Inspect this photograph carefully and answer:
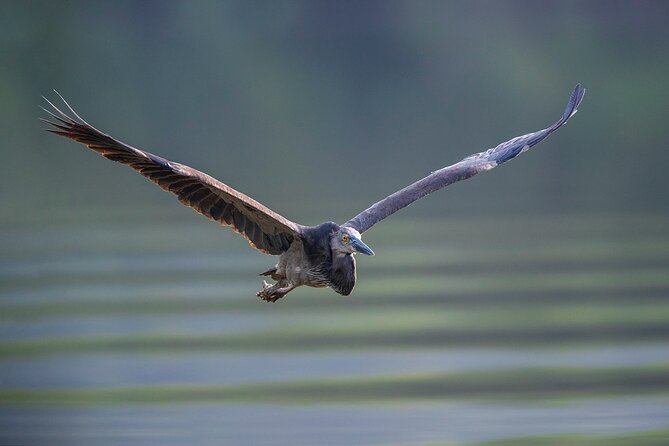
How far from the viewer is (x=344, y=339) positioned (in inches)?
907

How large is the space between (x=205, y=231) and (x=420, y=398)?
1288 cm

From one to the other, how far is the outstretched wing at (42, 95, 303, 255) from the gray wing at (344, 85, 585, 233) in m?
0.80

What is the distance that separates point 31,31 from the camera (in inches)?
1757

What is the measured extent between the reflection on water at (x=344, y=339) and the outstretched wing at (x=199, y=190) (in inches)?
161

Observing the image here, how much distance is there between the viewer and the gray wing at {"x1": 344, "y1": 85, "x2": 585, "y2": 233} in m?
14.7

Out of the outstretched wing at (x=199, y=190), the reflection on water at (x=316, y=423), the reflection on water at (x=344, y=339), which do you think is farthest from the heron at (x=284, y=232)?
the reflection on water at (x=344, y=339)

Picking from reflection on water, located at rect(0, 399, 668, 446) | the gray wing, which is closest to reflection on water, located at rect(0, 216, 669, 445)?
reflection on water, located at rect(0, 399, 668, 446)

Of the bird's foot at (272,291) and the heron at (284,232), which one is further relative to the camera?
the bird's foot at (272,291)

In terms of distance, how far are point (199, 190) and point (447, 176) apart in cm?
280

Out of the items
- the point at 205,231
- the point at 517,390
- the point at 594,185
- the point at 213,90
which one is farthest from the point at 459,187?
the point at 517,390

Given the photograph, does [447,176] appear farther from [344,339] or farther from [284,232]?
[344,339]

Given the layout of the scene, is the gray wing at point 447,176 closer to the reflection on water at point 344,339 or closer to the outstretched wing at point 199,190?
the outstretched wing at point 199,190

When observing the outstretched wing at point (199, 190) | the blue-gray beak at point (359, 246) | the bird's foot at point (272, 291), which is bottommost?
the bird's foot at point (272, 291)

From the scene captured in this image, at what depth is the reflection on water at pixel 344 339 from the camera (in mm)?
18578
